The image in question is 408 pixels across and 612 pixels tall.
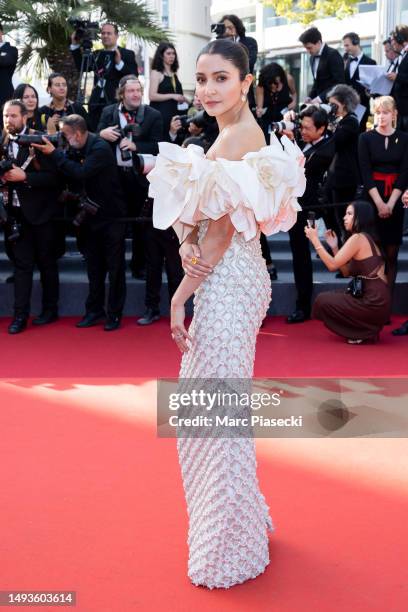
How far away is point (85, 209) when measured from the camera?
7.15m

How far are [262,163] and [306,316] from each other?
181 inches

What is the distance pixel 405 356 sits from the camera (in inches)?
250

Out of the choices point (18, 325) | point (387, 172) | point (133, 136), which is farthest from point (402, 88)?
point (18, 325)

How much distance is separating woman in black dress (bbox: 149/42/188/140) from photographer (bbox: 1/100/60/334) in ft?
7.76

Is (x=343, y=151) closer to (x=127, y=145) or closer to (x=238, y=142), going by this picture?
(x=127, y=145)

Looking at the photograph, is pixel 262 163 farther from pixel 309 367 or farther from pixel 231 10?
pixel 231 10

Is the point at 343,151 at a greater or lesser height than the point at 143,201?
greater

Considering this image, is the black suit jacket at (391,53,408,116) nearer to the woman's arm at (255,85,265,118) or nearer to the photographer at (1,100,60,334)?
the woman's arm at (255,85,265,118)

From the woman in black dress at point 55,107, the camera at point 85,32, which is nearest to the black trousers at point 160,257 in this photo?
the woman in black dress at point 55,107

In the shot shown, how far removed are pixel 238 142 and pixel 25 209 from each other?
178 inches

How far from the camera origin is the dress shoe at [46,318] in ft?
24.5

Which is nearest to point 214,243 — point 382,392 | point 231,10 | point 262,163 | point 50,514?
point 262,163

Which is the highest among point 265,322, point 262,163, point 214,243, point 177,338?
point 262,163

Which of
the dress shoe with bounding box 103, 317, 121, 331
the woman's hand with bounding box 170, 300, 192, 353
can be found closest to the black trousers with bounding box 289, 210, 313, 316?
the dress shoe with bounding box 103, 317, 121, 331
